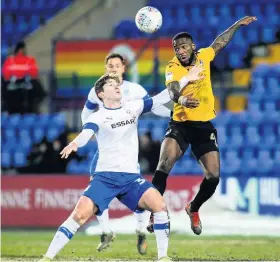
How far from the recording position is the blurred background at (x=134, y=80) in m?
16.0

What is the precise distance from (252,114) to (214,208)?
7.35ft

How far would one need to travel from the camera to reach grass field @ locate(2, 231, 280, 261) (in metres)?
11.0

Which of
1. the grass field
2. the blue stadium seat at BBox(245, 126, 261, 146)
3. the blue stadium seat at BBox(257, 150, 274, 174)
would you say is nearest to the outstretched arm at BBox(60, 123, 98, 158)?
the grass field

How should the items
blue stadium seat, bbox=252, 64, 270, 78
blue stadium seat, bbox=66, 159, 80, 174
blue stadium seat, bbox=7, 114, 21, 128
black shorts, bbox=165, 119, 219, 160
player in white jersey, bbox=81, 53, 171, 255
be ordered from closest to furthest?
black shorts, bbox=165, 119, 219, 160
player in white jersey, bbox=81, 53, 171, 255
blue stadium seat, bbox=66, 159, 80, 174
blue stadium seat, bbox=252, 64, 270, 78
blue stadium seat, bbox=7, 114, 21, 128

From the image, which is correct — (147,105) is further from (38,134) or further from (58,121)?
(38,134)

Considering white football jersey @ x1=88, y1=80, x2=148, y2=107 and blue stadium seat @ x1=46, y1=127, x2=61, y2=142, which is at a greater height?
white football jersey @ x1=88, y1=80, x2=148, y2=107

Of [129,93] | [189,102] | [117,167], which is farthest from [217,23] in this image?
[117,167]

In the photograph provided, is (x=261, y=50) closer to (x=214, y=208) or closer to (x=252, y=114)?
(x=252, y=114)

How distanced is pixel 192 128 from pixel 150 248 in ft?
7.40

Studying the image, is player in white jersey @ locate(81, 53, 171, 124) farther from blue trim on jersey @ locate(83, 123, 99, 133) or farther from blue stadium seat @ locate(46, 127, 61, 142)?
blue stadium seat @ locate(46, 127, 61, 142)

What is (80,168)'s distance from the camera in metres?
17.2

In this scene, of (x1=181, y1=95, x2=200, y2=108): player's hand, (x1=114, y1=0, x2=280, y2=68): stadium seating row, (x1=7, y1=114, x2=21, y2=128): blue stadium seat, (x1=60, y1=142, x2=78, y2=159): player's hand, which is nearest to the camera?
(x1=60, y1=142, x2=78, y2=159): player's hand

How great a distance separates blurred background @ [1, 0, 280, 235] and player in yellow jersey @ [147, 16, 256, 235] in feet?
15.4

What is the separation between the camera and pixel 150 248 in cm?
1233
